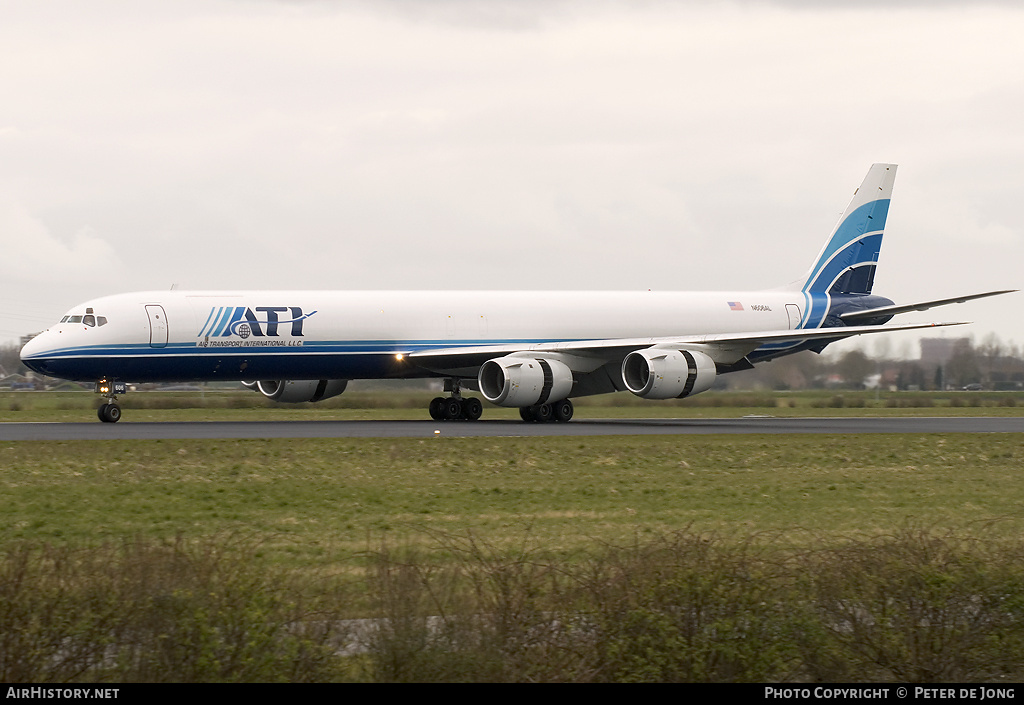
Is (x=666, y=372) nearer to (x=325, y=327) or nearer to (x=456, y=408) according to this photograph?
(x=456, y=408)

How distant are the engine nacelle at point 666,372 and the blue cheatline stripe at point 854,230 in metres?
11.7

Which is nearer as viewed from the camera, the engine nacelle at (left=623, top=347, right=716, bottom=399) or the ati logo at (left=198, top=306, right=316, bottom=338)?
the ati logo at (left=198, top=306, right=316, bottom=338)

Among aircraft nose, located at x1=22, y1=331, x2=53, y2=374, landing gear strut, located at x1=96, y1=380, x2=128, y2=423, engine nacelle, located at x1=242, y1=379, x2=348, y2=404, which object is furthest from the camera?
engine nacelle, located at x1=242, y1=379, x2=348, y2=404

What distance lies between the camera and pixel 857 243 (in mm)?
49156

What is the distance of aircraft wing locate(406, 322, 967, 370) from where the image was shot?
1533 inches

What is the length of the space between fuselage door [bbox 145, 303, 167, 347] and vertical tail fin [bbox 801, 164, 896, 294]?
994 inches

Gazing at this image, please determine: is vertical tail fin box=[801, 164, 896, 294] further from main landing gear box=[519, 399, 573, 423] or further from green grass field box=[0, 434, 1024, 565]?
green grass field box=[0, 434, 1024, 565]

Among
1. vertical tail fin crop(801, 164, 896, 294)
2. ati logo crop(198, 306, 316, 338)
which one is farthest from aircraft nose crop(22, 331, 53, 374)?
vertical tail fin crop(801, 164, 896, 294)

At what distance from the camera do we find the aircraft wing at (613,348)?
38.9 meters

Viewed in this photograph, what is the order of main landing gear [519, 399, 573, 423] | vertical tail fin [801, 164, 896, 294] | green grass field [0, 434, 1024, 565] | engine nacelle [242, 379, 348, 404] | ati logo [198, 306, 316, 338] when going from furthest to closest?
vertical tail fin [801, 164, 896, 294] → engine nacelle [242, 379, 348, 404] → main landing gear [519, 399, 573, 423] → ati logo [198, 306, 316, 338] → green grass field [0, 434, 1024, 565]

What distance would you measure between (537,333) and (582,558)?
28.8 m

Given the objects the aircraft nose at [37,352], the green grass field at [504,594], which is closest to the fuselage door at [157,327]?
the aircraft nose at [37,352]

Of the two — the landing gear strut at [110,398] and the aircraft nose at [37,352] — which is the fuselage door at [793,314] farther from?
the aircraft nose at [37,352]

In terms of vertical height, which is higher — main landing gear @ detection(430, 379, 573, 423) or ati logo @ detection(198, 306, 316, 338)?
ati logo @ detection(198, 306, 316, 338)
